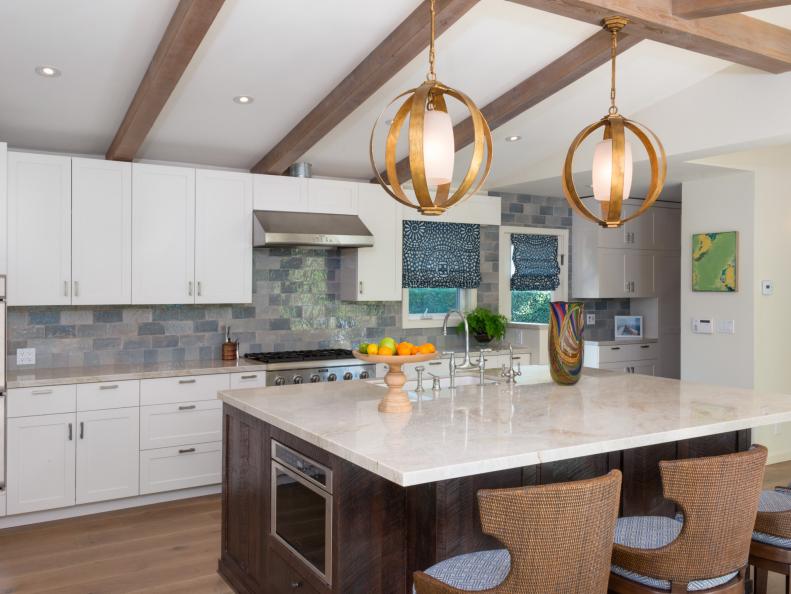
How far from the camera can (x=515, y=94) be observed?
4727 millimetres

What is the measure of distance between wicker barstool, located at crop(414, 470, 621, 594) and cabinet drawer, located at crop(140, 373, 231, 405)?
303cm

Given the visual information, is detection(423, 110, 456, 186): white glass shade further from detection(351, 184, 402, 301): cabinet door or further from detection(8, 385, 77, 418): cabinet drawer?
detection(351, 184, 402, 301): cabinet door

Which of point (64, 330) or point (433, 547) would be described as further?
point (64, 330)

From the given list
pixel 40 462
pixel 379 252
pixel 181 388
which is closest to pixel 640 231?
pixel 379 252

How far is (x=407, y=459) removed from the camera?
2.02m

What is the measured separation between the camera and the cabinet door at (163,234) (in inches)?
184

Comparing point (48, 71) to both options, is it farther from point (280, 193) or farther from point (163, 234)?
point (280, 193)

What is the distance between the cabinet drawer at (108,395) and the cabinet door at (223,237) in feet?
2.68

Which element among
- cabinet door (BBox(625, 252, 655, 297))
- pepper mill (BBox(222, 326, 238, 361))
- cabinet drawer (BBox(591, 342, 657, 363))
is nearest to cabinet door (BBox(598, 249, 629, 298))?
cabinet door (BBox(625, 252, 655, 297))

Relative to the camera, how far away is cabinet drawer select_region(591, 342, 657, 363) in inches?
269

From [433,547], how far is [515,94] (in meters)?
3.37

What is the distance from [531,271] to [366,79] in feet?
11.3

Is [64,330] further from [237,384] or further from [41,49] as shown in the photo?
[41,49]

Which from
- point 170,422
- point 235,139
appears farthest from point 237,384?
point 235,139
